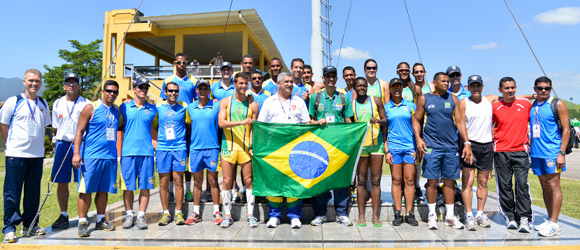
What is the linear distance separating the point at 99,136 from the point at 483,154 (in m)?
5.14

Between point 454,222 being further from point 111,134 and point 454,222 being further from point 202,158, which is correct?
point 111,134

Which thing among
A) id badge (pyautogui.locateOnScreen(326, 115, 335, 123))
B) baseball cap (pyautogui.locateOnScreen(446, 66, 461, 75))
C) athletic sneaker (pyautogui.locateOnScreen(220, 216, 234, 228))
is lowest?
athletic sneaker (pyautogui.locateOnScreen(220, 216, 234, 228))

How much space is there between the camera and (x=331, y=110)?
4871mm

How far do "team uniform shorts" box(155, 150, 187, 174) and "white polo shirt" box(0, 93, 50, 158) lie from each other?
4.95ft

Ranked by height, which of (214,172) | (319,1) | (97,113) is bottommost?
(214,172)

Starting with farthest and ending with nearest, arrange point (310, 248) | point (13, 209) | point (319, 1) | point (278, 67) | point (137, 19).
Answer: point (137, 19) → point (319, 1) → point (278, 67) → point (13, 209) → point (310, 248)

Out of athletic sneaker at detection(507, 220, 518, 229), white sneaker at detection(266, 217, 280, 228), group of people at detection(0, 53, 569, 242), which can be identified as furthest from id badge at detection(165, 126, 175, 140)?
athletic sneaker at detection(507, 220, 518, 229)

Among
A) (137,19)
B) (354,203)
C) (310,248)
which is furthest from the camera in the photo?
(137,19)

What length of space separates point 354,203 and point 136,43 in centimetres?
2136

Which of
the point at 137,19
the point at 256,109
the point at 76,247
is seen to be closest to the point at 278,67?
the point at 256,109

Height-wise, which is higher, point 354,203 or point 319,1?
point 319,1

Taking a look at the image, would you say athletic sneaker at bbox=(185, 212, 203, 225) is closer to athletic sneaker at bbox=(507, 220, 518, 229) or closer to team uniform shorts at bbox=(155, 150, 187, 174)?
team uniform shorts at bbox=(155, 150, 187, 174)

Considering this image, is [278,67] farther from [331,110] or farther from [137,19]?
[137,19]

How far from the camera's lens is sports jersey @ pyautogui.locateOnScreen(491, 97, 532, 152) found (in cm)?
466
